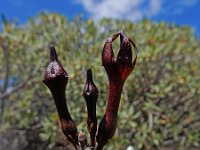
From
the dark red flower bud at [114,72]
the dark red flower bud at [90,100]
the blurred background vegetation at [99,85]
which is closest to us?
the dark red flower bud at [114,72]

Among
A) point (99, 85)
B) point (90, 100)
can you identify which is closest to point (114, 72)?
point (90, 100)

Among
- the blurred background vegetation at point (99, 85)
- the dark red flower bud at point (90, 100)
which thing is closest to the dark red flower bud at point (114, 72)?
the dark red flower bud at point (90, 100)

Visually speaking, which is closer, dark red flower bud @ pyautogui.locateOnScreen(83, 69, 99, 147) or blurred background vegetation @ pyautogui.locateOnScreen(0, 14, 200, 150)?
dark red flower bud @ pyautogui.locateOnScreen(83, 69, 99, 147)

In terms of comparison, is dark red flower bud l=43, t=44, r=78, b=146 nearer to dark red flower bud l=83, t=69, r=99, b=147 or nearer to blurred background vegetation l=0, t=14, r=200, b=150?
dark red flower bud l=83, t=69, r=99, b=147

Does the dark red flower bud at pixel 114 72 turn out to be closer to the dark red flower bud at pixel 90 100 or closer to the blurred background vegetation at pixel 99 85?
the dark red flower bud at pixel 90 100

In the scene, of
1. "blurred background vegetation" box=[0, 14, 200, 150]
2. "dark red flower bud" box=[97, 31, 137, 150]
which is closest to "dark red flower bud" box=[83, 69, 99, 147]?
"dark red flower bud" box=[97, 31, 137, 150]

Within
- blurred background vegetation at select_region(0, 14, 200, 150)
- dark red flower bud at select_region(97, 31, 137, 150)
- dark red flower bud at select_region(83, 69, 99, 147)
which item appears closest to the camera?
dark red flower bud at select_region(97, 31, 137, 150)
